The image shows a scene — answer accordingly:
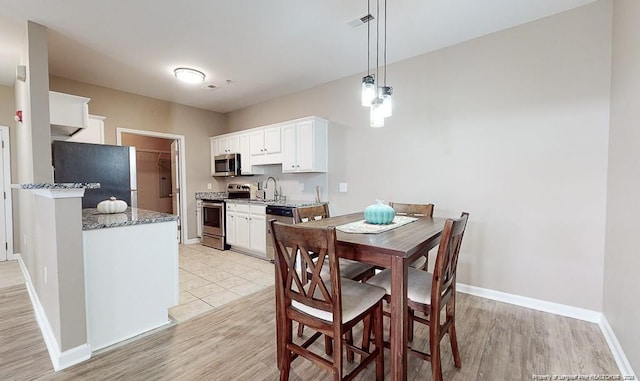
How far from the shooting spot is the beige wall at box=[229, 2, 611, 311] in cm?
237

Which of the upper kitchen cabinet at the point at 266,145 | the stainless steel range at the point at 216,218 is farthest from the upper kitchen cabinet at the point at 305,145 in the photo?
the stainless steel range at the point at 216,218

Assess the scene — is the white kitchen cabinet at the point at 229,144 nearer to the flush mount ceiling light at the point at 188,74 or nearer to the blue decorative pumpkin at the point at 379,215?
the flush mount ceiling light at the point at 188,74

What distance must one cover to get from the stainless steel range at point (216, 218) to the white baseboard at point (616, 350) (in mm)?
4614

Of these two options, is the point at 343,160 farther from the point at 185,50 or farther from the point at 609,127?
the point at 609,127

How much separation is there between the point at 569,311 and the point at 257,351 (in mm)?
2726

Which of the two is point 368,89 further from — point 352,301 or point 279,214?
point 279,214

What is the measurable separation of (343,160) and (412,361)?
2685mm

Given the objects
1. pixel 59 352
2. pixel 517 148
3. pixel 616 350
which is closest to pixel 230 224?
pixel 59 352

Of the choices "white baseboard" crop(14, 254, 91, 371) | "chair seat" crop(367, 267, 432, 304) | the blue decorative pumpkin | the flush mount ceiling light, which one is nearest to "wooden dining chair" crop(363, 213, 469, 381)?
"chair seat" crop(367, 267, 432, 304)

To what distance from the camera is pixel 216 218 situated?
506cm

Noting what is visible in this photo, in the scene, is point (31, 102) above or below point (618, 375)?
above

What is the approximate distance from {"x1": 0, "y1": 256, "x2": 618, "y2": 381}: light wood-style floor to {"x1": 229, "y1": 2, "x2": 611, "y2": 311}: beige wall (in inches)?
20.3

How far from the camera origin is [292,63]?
353cm

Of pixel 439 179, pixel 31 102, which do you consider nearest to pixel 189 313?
pixel 31 102
